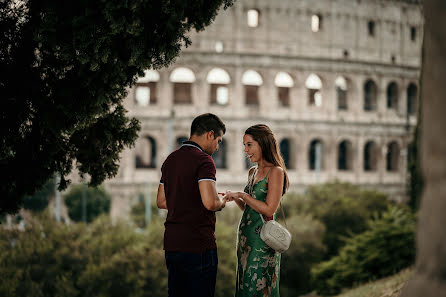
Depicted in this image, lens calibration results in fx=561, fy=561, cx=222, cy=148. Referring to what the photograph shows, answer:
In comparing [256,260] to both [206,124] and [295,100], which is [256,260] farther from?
[295,100]

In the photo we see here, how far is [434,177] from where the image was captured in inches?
101

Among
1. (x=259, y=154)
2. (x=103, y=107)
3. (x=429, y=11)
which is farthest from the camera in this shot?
(x=103, y=107)

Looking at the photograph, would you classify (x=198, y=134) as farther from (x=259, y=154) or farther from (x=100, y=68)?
(x=100, y=68)

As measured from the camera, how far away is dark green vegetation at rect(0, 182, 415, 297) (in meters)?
11.3

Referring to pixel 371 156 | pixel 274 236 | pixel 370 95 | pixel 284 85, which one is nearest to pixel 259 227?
pixel 274 236

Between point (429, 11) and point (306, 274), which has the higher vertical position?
point (429, 11)

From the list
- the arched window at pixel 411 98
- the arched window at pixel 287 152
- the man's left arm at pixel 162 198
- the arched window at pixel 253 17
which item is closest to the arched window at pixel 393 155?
the arched window at pixel 411 98

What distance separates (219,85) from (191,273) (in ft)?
111

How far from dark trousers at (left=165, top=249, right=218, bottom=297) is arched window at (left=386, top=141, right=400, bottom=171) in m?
34.9

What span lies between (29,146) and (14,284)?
14.6 feet

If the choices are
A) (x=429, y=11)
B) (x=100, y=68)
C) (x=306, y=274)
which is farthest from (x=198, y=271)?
(x=306, y=274)

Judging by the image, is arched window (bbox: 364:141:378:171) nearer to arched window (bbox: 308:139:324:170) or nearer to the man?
arched window (bbox: 308:139:324:170)

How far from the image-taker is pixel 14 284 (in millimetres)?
10125

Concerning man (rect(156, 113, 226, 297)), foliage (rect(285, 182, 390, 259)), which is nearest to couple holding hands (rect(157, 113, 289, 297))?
man (rect(156, 113, 226, 297))
